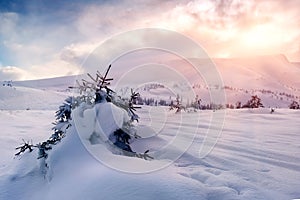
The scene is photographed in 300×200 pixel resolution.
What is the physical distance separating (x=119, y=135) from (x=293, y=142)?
364 cm

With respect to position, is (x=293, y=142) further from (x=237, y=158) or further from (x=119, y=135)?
(x=119, y=135)

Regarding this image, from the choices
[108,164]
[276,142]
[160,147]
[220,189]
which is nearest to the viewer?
[220,189]

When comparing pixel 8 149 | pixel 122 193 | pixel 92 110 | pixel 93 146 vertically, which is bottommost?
pixel 8 149

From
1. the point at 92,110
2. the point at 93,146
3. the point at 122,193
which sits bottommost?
the point at 122,193

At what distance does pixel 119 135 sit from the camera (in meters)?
4.40

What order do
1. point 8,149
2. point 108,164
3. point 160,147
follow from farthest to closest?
point 8,149 < point 160,147 < point 108,164

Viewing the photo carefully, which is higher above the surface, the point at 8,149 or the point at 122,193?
the point at 122,193

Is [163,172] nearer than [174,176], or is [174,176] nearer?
[174,176]

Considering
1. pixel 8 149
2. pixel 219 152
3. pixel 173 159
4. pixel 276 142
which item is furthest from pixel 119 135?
pixel 8 149

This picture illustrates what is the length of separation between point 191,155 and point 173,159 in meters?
0.36

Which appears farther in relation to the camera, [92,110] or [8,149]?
[8,149]

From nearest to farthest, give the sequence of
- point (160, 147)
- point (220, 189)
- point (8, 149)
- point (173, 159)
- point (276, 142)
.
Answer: point (220, 189), point (173, 159), point (160, 147), point (276, 142), point (8, 149)

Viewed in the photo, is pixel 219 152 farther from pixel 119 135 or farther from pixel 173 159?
pixel 119 135

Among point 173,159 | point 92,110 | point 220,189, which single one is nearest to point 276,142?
point 173,159
